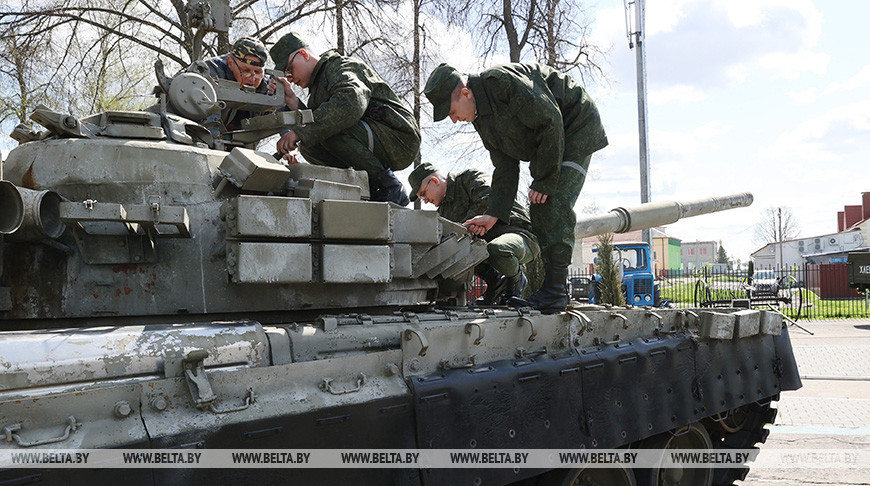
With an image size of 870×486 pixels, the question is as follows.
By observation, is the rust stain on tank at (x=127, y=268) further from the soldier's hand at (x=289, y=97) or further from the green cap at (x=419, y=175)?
the green cap at (x=419, y=175)

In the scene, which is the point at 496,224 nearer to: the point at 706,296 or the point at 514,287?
the point at 514,287

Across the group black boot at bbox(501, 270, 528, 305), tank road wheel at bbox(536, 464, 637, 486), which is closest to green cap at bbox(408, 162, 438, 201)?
black boot at bbox(501, 270, 528, 305)

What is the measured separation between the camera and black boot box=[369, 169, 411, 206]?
5.65 meters

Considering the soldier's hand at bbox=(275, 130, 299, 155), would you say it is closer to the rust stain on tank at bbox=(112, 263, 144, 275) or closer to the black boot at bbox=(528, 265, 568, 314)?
the rust stain on tank at bbox=(112, 263, 144, 275)

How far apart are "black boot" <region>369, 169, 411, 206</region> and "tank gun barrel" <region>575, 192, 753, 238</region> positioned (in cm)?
307

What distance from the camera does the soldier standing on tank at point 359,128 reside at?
5145 millimetres

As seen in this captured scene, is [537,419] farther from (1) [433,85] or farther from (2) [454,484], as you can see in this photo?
(1) [433,85]

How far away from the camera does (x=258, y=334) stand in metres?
3.29

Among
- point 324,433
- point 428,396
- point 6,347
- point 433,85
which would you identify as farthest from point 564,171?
point 6,347

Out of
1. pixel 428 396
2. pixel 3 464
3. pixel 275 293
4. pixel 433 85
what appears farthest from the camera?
pixel 433 85

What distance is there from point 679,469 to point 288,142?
13.2 ft

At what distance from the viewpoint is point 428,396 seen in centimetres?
358

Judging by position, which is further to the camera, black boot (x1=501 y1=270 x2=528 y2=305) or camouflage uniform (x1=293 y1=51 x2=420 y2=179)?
black boot (x1=501 y1=270 x2=528 y2=305)

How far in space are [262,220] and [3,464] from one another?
1.58 meters
